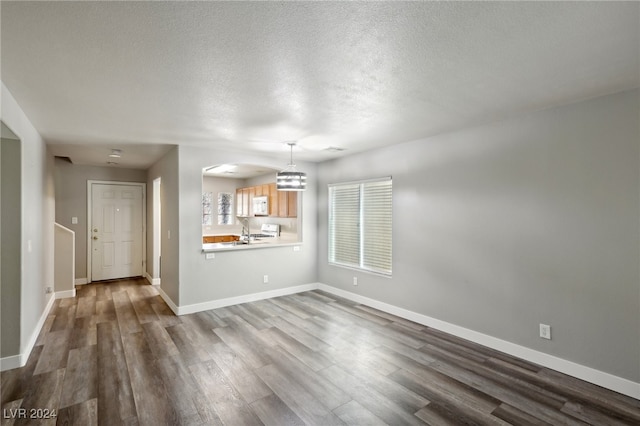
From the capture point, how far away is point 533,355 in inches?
125

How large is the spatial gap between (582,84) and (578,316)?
203 centimetres

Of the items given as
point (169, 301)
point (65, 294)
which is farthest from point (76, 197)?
point (169, 301)

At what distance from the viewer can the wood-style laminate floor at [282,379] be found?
7.76 ft

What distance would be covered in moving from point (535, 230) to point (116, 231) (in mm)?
7562

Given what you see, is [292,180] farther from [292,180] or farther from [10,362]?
[10,362]

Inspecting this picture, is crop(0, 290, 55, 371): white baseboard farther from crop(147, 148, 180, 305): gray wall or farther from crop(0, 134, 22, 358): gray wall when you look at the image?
crop(147, 148, 180, 305): gray wall

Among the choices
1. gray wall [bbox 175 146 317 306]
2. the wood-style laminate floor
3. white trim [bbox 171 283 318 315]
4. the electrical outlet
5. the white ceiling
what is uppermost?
the white ceiling

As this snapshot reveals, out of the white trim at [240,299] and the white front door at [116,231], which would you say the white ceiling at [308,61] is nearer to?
the white trim at [240,299]

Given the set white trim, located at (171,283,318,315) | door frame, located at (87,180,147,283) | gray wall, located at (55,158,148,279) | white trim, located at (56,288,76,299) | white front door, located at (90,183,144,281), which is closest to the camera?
white trim, located at (171,283,318,315)

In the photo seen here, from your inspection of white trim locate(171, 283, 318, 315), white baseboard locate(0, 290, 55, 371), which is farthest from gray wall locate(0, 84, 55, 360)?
white trim locate(171, 283, 318, 315)

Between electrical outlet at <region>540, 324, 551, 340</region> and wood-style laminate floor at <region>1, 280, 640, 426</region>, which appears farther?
electrical outlet at <region>540, 324, 551, 340</region>

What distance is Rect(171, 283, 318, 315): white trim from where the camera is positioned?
469cm

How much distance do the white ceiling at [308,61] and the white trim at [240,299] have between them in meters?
2.68

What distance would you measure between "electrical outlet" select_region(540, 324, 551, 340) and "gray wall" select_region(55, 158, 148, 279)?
786 centimetres
